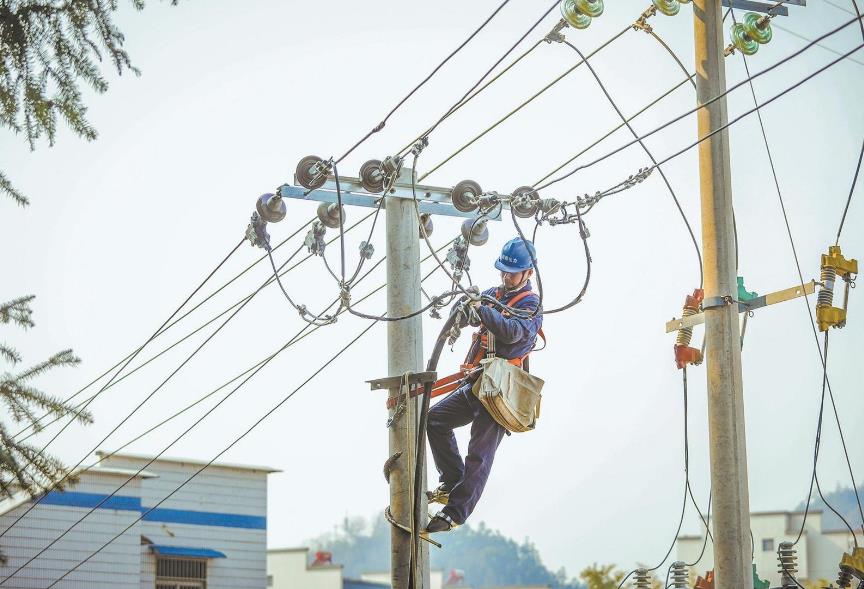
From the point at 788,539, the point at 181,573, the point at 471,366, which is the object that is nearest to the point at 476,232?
the point at 471,366

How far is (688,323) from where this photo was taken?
1128cm

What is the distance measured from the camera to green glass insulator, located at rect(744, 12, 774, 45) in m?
11.9

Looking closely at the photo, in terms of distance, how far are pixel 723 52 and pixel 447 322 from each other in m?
3.22

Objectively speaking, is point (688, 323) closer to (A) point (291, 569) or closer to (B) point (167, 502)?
(B) point (167, 502)

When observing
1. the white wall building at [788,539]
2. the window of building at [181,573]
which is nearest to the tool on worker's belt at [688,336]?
the window of building at [181,573]

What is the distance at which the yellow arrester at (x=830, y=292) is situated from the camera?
1070 cm

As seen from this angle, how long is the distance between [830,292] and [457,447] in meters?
3.20

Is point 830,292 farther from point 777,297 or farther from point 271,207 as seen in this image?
point 271,207

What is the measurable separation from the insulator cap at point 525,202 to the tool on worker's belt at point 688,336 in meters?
1.51

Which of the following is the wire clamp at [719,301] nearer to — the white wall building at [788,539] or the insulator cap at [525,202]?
the insulator cap at [525,202]

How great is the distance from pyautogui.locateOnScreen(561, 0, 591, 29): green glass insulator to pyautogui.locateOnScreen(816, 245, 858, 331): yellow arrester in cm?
272

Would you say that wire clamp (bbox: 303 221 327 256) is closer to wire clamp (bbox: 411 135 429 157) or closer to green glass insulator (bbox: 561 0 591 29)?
wire clamp (bbox: 411 135 429 157)

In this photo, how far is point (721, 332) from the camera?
34.0ft

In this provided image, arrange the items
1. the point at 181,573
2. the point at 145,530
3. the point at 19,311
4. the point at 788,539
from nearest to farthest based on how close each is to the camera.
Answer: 1. the point at 19,311
2. the point at 145,530
3. the point at 181,573
4. the point at 788,539
